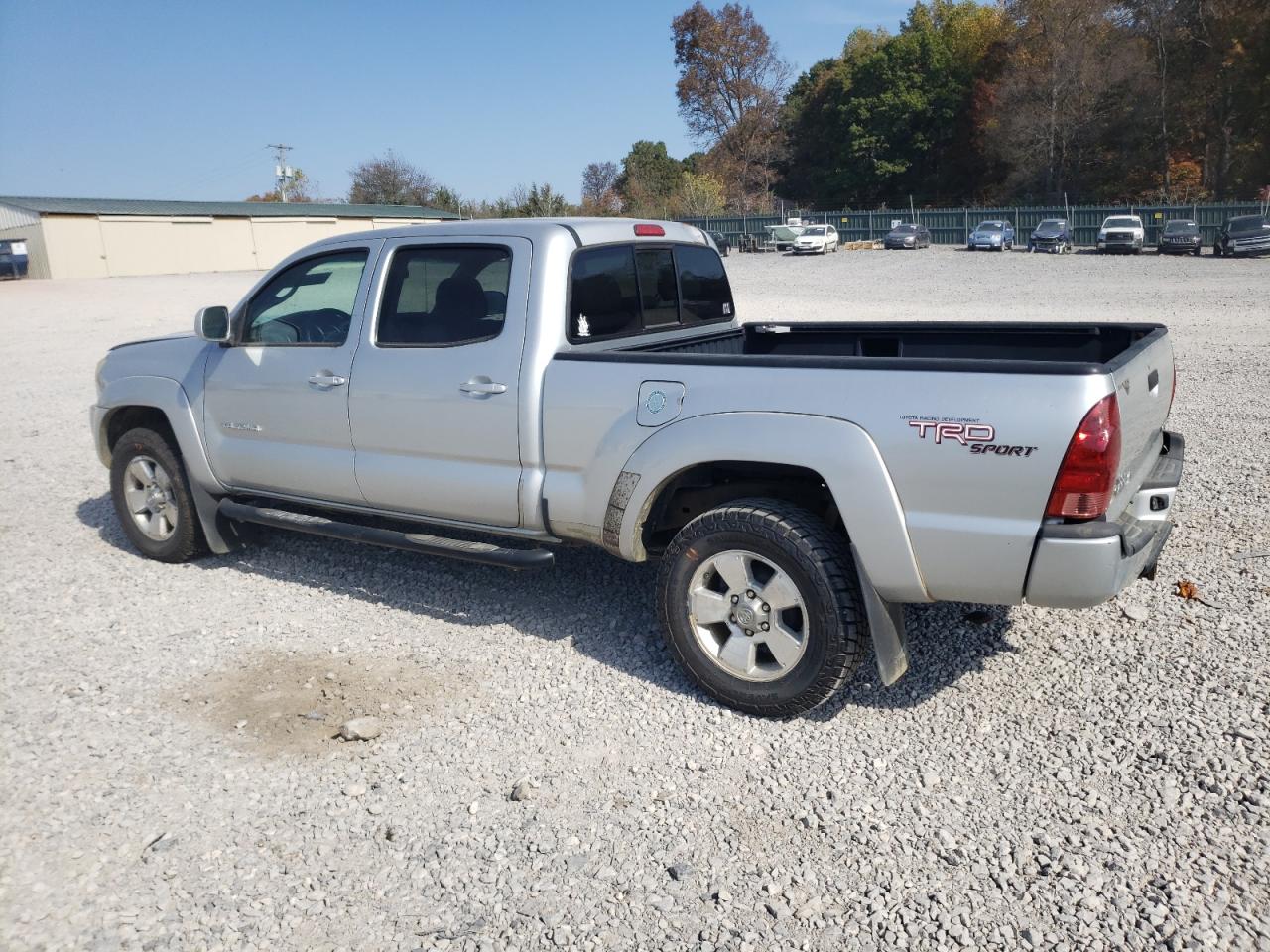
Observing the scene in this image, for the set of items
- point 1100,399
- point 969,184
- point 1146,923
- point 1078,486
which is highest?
point 969,184

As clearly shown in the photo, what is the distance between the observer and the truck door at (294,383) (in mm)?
5215

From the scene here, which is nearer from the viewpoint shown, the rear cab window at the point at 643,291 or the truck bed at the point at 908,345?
the truck bed at the point at 908,345

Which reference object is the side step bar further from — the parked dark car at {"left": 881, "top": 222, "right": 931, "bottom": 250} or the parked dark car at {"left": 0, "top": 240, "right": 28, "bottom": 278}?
the parked dark car at {"left": 0, "top": 240, "right": 28, "bottom": 278}

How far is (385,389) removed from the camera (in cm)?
496

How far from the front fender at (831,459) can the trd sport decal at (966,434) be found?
0.65ft

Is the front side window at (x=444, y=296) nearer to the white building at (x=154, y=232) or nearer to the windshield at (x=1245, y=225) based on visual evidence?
the windshield at (x=1245, y=225)

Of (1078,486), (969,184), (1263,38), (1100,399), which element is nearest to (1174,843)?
(1078,486)

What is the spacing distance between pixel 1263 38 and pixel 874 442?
6251cm

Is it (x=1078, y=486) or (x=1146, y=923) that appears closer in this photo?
(x=1146, y=923)

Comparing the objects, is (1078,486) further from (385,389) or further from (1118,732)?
(385,389)

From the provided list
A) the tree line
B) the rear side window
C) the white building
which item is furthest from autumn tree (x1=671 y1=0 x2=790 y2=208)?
the rear side window

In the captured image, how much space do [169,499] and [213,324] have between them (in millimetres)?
1254

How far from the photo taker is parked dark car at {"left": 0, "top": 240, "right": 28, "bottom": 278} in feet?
154

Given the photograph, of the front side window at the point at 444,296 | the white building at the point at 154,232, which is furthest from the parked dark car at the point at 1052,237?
the front side window at the point at 444,296
